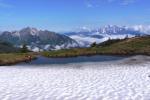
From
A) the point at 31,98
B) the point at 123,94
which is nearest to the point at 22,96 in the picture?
the point at 31,98

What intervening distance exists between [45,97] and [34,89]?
382 cm

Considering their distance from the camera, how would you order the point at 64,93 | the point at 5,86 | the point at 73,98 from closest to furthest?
1. the point at 73,98
2. the point at 64,93
3. the point at 5,86

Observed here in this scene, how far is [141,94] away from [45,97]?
21.6 feet

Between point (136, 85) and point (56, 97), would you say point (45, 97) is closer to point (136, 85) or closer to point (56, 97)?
point (56, 97)

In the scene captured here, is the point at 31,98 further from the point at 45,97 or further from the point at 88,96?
the point at 88,96

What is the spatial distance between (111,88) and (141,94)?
3623 millimetres

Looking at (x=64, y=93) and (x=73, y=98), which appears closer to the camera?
(x=73, y=98)

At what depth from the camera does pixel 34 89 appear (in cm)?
2478

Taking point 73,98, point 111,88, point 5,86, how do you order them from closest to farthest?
1. point 73,98
2. point 111,88
3. point 5,86

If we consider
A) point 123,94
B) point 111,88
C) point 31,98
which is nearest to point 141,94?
point 123,94

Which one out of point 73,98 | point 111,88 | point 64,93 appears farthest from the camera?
point 111,88

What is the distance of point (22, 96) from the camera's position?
21.6m

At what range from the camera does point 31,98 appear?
20828 millimetres

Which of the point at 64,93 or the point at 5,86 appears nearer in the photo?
the point at 64,93
